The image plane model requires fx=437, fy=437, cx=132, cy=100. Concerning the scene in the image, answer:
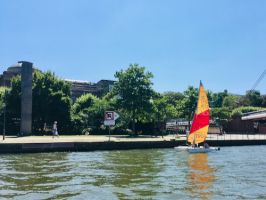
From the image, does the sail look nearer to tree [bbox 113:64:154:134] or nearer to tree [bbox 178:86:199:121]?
tree [bbox 113:64:154:134]

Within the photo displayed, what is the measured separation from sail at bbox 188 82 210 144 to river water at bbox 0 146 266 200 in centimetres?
1351

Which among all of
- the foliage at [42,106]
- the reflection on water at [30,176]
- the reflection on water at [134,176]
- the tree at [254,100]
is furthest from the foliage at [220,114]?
the reflection on water at [30,176]

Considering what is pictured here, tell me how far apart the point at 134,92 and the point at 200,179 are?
1686 inches

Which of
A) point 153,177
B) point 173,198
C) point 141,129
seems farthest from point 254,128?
point 173,198

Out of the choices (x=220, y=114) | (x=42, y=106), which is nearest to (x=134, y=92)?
(x=42, y=106)

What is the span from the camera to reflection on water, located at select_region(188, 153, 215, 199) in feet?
63.9

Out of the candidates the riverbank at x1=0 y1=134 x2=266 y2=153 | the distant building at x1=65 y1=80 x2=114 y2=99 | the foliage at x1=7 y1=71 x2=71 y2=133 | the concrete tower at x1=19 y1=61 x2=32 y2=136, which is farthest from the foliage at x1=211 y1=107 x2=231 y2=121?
the concrete tower at x1=19 y1=61 x2=32 y2=136

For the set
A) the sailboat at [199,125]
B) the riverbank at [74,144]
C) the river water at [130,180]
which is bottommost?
the river water at [130,180]

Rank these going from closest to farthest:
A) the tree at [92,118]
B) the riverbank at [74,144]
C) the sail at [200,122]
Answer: the riverbank at [74,144] → the sail at [200,122] → the tree at [92,118]

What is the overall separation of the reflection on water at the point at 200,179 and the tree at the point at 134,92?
32.5 metres

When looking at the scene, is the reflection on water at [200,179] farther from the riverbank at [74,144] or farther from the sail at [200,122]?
the riverbank at [74,144]

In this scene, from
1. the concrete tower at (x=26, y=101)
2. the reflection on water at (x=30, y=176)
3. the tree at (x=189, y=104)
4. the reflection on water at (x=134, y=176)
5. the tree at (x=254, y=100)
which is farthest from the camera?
the tree at (x=254, y=100)

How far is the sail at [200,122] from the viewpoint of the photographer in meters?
47.4

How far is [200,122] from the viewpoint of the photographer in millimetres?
47875
